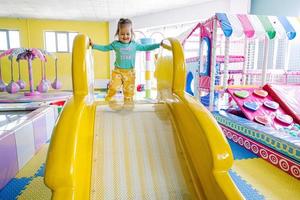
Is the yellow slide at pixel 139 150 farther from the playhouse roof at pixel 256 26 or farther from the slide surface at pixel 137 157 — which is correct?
the playhouse roof at pixel 256 26

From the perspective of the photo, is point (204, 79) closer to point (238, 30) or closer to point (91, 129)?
point (238, 30)

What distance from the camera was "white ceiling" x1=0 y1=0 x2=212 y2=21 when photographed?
6.50 meters

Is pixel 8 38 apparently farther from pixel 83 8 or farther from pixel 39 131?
pixel 39 131

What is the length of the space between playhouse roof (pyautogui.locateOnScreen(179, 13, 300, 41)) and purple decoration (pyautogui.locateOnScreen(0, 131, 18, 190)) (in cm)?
267

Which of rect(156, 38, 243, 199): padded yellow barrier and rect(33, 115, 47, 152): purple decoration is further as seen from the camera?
rect(33, 115, 47, 152): purple decoration

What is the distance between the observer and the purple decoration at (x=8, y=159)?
5.71 feet

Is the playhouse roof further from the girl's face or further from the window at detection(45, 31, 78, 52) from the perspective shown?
the window at detection(45, 31, 78, 52)

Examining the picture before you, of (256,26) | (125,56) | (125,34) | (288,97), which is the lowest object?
(288,97)

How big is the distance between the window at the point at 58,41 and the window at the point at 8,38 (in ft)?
3.47

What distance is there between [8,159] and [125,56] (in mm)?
1403

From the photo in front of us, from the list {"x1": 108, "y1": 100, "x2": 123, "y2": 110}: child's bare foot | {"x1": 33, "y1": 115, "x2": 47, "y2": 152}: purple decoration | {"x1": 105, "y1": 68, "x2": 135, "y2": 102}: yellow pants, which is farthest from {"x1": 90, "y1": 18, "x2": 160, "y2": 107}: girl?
{"x1": 33, "y1": 115, "x2": 47, "y2": 152}: purple decoration

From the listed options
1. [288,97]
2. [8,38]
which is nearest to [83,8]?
[8,38]

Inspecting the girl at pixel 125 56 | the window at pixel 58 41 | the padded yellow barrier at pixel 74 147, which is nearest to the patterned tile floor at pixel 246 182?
the padded yellow barrier at pixel 74 147

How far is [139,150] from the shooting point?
149 centimetres
